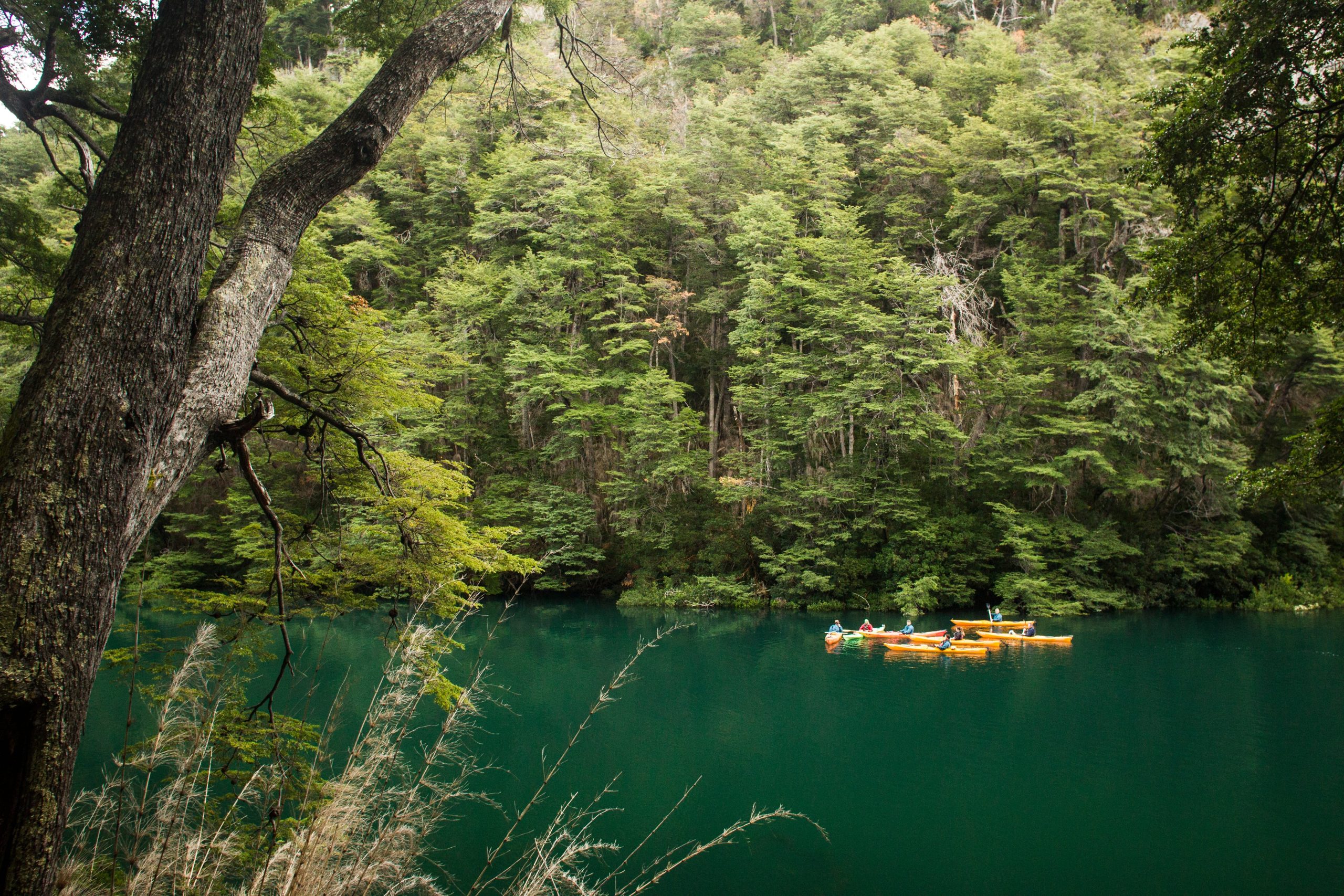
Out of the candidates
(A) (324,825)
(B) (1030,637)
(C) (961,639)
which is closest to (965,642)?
(C) (961,639)

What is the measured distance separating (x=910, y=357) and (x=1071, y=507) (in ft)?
17.3

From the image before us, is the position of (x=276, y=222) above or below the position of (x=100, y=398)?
above

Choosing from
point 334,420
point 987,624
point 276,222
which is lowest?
point 987,624

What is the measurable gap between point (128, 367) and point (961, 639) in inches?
519

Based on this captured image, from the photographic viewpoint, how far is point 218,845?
219 cm

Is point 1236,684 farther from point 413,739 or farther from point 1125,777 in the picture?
point 413,739

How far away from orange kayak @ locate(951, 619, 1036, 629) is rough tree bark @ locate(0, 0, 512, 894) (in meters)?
13.4

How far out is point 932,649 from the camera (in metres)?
12.2

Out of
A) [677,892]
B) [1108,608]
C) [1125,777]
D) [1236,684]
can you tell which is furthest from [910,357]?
[677,892]

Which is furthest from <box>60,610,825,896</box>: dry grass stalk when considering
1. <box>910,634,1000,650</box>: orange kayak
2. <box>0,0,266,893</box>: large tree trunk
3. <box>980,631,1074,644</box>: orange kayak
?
<box>980,631,1074,644</box>: orange kayak

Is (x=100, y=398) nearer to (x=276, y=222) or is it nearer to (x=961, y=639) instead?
(x=276, y=222)

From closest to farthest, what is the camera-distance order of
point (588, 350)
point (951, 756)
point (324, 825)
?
point (324, 825)
point (951, 756)
point (588, 350)

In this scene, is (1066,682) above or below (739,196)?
below

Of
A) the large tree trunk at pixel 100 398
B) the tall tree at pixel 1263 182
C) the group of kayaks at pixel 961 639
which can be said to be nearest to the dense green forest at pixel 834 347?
the group of kayaks at pixel 961 639
